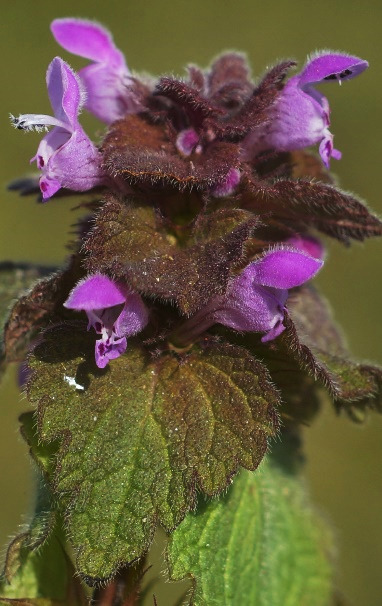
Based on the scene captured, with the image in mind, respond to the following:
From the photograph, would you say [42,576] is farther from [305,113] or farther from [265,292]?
[305,113]

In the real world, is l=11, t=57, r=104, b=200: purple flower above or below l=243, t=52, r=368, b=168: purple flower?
below

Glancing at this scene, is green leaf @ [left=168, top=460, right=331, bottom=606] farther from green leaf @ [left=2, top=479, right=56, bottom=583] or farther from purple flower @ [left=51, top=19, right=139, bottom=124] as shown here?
purple flower @ [left=51, top=19, right=139, bottom=124]

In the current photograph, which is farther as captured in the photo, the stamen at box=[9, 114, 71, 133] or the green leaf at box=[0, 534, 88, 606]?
the green leaf at box=[0, 534, 88, 606]

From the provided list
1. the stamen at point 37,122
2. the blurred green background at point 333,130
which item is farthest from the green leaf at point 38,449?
the blurred green background at point 333,130

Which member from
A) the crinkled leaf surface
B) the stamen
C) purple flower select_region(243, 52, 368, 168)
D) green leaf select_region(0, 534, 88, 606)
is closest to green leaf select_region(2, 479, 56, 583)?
green leaf select_region(0, 534, 88, 606)

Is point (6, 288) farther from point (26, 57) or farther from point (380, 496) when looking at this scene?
point (26, 57)

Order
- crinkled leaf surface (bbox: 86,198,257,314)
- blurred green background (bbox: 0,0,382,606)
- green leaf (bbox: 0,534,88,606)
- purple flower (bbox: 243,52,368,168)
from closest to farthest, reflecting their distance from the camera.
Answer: crinkled leaf surface (bbox: 86,198,257,314), purple flower (bbox: 243,52,368,168), green leaf (bbox: 0,534,88,606), blurred green background (bbox: 0,0,382,606)

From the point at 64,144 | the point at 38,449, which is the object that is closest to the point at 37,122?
the point at 64,144

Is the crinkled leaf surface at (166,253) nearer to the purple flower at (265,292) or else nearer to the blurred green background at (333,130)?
the purple flower at (265,292)
